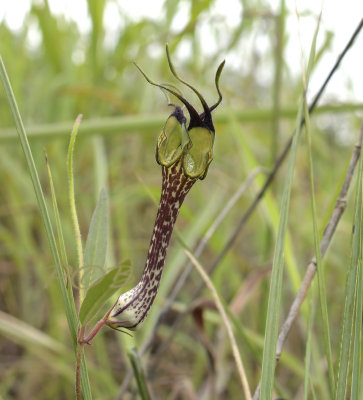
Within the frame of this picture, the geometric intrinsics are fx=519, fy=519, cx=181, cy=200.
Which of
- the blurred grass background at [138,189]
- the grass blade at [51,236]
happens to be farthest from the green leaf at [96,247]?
the blurred grass background at [138,189]

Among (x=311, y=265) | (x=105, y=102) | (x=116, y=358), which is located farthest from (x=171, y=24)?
(x=311, y=265)

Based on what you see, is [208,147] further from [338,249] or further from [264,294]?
[338,249]

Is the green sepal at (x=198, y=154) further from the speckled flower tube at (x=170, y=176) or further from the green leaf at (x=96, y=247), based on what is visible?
the green leaf at (x=96, y=247)

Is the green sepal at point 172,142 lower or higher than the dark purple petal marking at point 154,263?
higher

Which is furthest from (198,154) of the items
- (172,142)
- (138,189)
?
(138,189)

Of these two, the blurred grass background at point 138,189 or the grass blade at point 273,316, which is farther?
the blurred grass background at point 138,189

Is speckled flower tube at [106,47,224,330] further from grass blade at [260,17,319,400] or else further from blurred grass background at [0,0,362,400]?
blurred grass background at [0,0,362,400]
